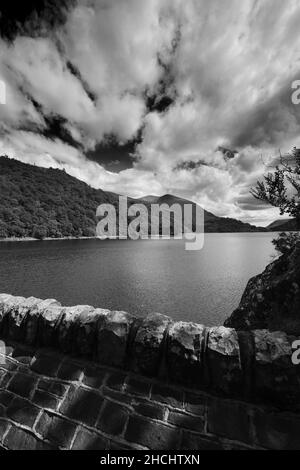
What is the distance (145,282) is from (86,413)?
1149 inches

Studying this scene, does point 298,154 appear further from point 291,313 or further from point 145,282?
point 145,282

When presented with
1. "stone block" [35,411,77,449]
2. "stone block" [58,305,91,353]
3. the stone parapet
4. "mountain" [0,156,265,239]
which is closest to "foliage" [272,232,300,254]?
the stone parapet

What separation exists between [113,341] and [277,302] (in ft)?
19.4

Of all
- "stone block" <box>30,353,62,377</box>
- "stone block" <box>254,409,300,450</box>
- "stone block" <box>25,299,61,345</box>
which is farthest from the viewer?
"stone block" <box>25,299,61,345</box>

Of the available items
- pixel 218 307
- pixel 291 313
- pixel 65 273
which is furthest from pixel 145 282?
pixel 291 313

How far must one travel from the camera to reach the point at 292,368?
2.01 meters

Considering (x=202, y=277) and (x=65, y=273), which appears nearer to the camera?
(x=202, y=277)

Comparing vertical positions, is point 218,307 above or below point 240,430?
below

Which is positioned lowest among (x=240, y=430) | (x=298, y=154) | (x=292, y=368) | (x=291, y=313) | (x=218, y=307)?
(x=218, y=307)

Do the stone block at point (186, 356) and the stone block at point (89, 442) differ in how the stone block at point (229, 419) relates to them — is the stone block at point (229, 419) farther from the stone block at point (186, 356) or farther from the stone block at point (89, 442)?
the stone block at point (89, 442)

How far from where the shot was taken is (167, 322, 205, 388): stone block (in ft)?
7.39

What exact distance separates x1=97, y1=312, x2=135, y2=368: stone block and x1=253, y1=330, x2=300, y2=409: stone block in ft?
4.95

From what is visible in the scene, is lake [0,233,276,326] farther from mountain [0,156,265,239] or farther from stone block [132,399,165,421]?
mountain [0,156,265,239]

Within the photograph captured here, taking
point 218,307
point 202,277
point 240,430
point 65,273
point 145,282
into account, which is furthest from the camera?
point 65,273
